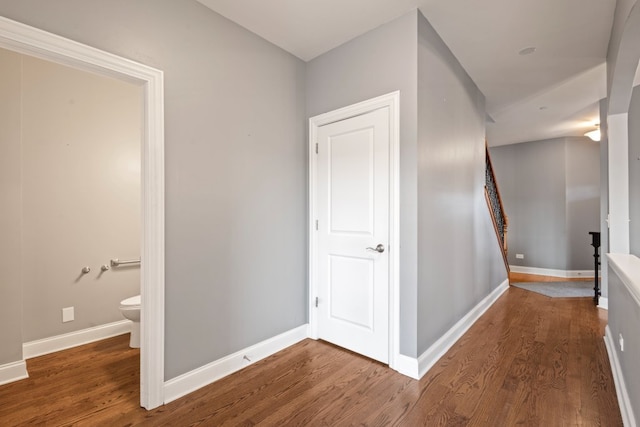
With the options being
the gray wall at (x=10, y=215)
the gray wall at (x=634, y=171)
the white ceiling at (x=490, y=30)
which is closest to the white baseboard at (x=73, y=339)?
the gray wall at (x=10, y=215)

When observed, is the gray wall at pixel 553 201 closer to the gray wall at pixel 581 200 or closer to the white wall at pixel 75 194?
the gray wall at pixel 581 200

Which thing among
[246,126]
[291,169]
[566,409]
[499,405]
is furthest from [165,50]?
[566,409]

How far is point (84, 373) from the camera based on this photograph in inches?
92.0

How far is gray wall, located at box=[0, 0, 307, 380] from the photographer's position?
6.23 feet

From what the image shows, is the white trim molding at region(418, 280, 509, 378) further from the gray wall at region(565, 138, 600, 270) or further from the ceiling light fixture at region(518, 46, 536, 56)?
the gray wall at region(565, 138, 600, 270)

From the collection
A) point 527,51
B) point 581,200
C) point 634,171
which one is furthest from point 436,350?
point 581,200

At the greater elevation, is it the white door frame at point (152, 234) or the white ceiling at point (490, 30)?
the white ceiling at point (490, 30)

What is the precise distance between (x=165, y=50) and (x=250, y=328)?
2069mm

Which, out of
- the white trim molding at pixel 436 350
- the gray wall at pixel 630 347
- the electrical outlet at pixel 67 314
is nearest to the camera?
the gray wall at pixel 630 347

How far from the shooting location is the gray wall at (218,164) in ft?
6.23

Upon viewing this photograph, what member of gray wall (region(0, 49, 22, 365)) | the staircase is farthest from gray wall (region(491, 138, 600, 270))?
gray wall (region(0, 49, 22, 365))

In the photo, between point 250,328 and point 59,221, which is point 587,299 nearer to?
point 250,328

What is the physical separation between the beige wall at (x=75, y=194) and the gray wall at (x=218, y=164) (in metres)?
0.60

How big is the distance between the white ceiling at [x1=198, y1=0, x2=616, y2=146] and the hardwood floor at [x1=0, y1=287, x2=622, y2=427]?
2.66 metres
